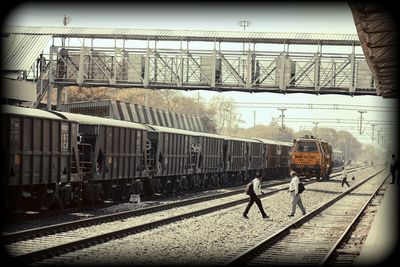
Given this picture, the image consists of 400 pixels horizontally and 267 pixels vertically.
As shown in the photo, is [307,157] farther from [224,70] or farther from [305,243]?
[305,243]

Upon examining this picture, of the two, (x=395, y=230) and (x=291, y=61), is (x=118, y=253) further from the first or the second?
(x=291, y=61)

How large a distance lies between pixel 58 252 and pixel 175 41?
3095cm

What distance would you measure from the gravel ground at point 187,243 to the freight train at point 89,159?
323 centimetres

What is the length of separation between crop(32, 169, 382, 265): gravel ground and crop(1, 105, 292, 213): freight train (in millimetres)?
3231

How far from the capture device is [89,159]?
76.7ft

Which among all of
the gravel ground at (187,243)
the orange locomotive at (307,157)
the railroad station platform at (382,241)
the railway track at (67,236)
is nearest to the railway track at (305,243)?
the gravel ground at (187,243)

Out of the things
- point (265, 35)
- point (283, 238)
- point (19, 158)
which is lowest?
point (283, 238)

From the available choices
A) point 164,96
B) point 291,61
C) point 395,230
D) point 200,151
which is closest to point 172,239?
point 395,230

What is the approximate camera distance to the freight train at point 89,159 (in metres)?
17.5

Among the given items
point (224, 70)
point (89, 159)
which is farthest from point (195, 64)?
point (89, 159)

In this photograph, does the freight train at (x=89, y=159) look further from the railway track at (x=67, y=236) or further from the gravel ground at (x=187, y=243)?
the gravel ground at (x=187, y=243)

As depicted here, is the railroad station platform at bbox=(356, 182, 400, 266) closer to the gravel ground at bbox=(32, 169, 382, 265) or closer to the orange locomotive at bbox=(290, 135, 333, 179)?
the gravel ground at bbox=(32, 169, 382, 265)

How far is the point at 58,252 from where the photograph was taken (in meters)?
13.1

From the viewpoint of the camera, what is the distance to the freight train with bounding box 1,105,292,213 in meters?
17.5
